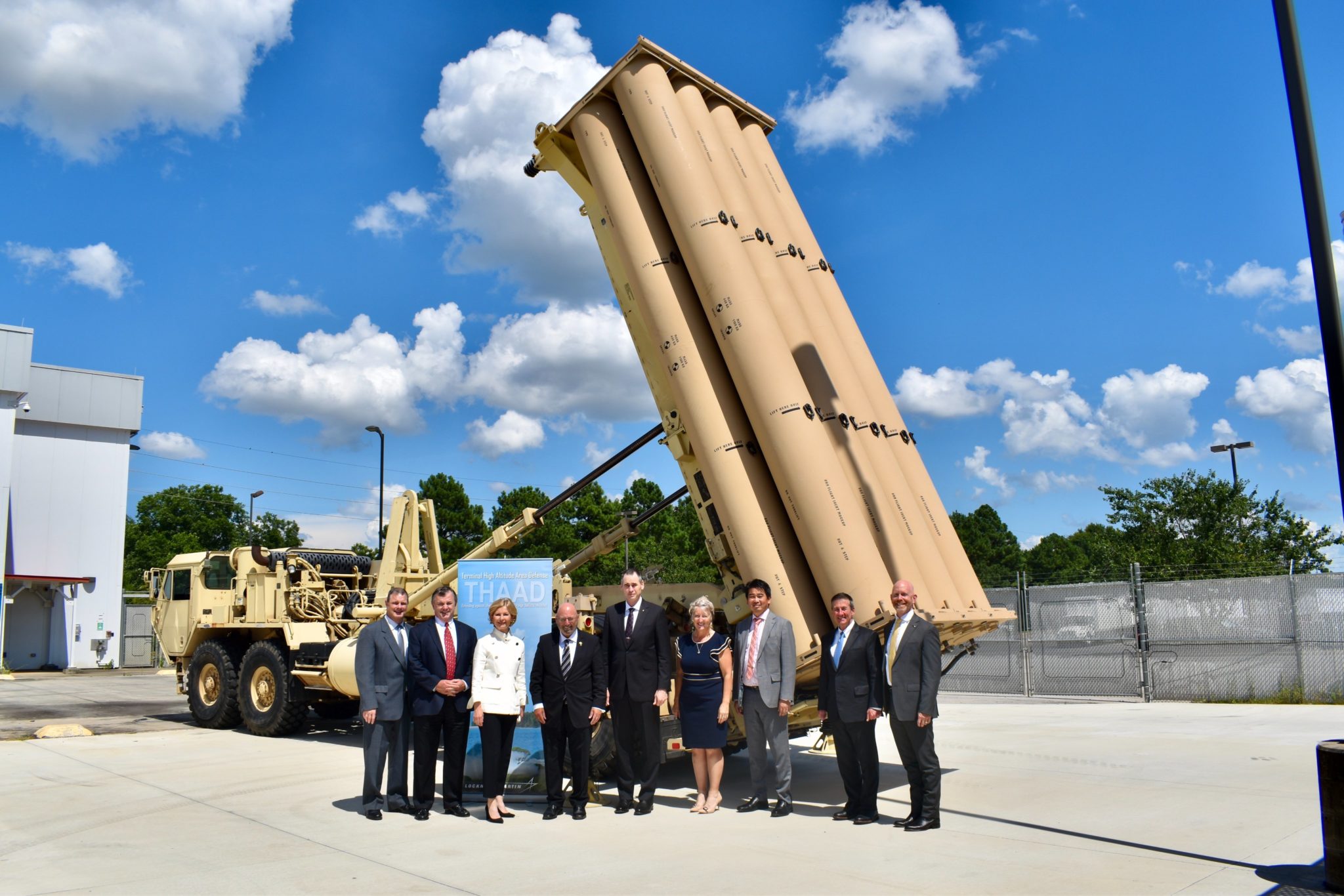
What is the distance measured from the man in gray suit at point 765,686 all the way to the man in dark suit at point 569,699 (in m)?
1.11

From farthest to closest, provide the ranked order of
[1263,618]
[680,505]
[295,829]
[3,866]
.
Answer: [680,505] → [1263,618] → [295,829] → [3,866]

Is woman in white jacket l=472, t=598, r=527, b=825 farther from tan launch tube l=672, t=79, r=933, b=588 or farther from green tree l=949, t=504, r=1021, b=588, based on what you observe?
green tree l=949, t=504, r=1021, b=588

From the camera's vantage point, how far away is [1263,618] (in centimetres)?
1536

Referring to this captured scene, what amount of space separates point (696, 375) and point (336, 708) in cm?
859

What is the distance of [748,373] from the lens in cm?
791

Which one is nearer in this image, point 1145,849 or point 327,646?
point 1145,849

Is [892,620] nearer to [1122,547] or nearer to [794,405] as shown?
[794,405]

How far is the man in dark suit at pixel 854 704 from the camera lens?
23.1ft

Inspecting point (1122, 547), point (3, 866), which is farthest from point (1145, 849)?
point (1122, 547)

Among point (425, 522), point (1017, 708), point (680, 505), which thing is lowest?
point (1017, 708)

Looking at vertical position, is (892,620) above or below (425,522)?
below

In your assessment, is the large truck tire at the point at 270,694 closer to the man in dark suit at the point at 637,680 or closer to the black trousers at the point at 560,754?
the black trousers at the point at 560,754

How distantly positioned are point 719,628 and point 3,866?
5210mm

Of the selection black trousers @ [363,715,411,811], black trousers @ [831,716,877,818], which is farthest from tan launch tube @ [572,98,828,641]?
black trousers @ [363,715,411,811]
